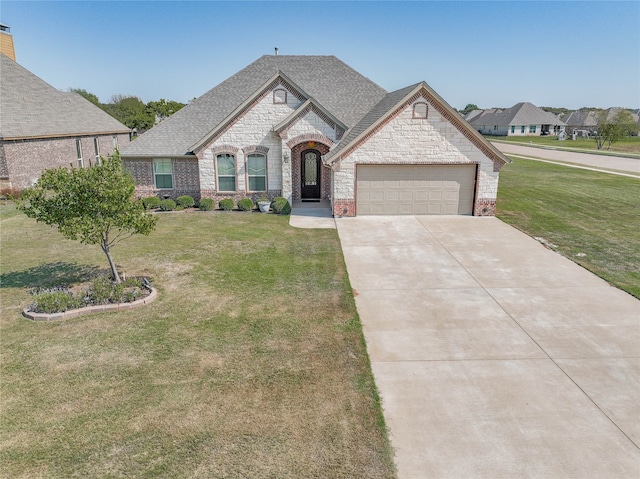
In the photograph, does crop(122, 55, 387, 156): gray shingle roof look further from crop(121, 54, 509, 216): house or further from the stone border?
the stone border

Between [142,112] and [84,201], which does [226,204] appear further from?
[142,112]

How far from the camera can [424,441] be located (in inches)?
257

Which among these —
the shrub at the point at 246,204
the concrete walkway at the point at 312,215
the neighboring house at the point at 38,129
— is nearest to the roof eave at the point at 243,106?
the shrub at the point at 246,204

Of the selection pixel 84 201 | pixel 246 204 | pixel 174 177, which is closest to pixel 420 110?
pixel 246 204

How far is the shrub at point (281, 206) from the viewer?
2181 cm

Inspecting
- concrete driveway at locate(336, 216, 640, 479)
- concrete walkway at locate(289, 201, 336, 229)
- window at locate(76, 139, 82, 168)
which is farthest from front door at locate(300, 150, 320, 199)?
window at locate(76, 139, 82, 168)

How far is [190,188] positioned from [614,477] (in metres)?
21.7

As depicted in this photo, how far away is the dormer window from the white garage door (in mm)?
5368

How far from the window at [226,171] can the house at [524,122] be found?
9237cm

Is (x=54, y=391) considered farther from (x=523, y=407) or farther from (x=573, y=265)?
→ (x=573, y=265)

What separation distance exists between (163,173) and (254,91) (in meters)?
6.53

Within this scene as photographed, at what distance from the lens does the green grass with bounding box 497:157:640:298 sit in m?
14.6

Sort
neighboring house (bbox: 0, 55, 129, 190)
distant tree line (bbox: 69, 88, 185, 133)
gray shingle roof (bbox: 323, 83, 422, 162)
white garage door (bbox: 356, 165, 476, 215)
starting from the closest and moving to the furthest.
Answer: gray shingle roof (bbox: 323, 83, 422, 162) → white garage door (bbox: 356, 165, 476, 215) → neighboring house (bbox: 0, 55, 129, 190) → distant tree line (bbox: 69, 88, 185, 133)

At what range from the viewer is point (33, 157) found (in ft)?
84.8
